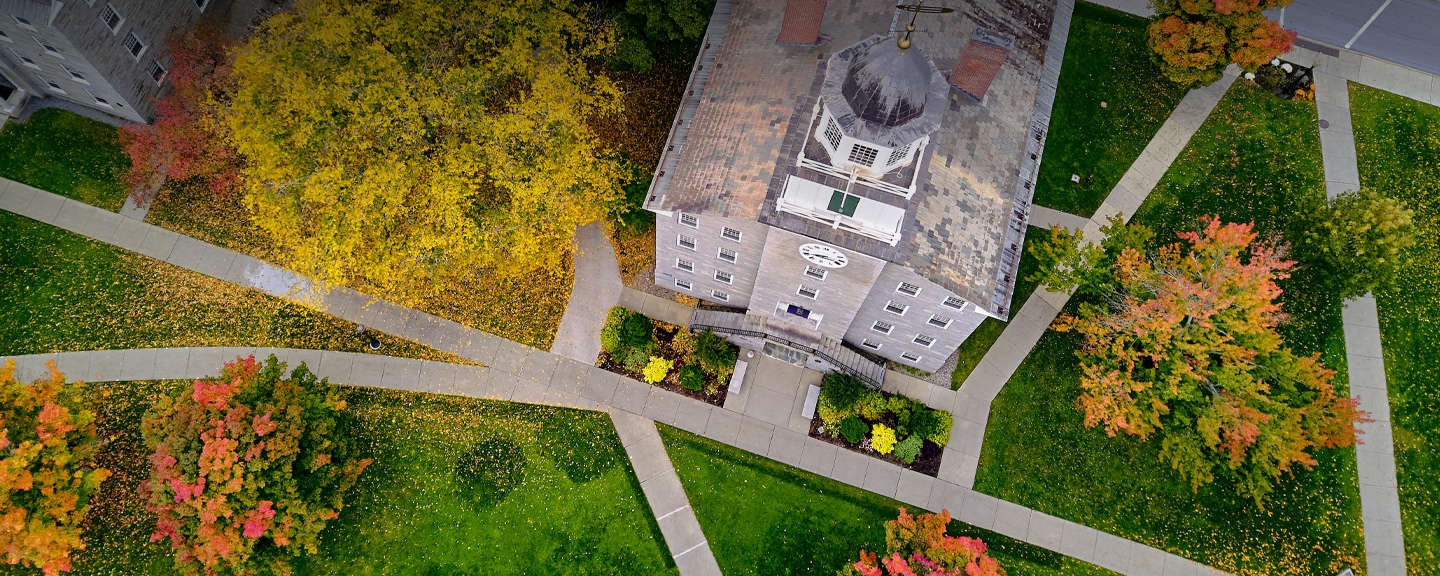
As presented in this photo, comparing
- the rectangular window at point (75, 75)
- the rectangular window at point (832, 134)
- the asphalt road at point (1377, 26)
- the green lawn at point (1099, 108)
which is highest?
the asphalt road at point (1377, 26)

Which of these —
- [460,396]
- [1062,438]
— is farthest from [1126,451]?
[460,396]

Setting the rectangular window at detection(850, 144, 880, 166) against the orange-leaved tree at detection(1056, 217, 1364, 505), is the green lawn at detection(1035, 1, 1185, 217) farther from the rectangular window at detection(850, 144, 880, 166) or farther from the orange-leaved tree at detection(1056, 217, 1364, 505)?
the rectangular window at detection(850, 144, 880, 166)

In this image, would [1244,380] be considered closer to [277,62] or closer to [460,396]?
[460,396]

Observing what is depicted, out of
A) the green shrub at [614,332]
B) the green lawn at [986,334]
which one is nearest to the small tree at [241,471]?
the green shrub at [614,332]

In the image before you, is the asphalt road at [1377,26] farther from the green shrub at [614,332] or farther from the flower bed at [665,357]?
the green shrub at [614,332]

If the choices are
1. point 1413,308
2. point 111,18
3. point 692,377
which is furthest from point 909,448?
point 111,18
